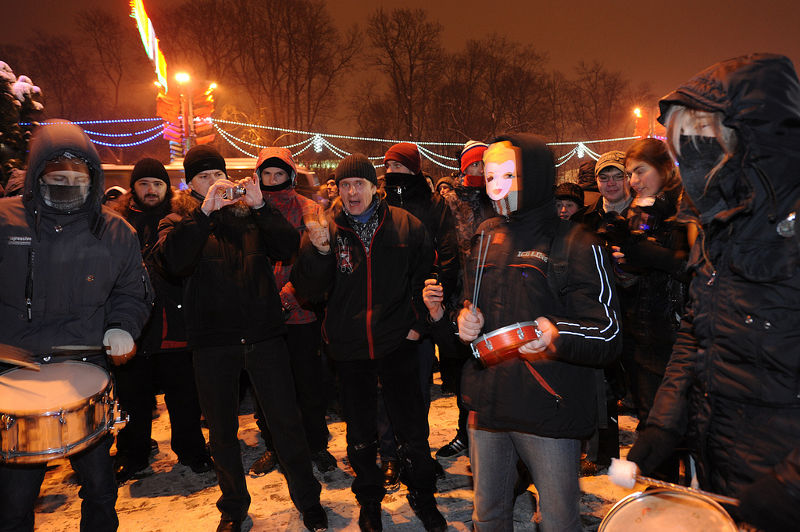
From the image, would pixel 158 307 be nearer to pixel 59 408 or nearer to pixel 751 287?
pixel 59 408

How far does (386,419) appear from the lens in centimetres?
408

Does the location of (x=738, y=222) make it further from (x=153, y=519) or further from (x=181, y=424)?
(x=181, y=424)

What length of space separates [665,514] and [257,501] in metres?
3.24

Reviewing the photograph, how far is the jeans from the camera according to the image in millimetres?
2223

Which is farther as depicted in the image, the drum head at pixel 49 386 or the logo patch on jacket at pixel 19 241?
the logo patch on jacket at pixel 19 241

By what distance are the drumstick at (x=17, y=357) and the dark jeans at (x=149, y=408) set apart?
1997 millimetres

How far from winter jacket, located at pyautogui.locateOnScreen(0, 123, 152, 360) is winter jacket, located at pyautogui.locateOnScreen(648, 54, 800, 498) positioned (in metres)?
2.89

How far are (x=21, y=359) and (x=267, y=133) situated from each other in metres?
24.7

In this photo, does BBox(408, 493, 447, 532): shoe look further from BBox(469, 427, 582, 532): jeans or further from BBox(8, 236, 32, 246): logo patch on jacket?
BBox(8, 236, 32, 246): logo patch on jacket

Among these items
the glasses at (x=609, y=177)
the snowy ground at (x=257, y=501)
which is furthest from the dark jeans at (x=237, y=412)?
the glasses at (x=609, y=177)

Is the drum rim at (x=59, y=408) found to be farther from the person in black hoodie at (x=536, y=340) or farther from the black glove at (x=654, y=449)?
the black glove at (x=654, y=449)

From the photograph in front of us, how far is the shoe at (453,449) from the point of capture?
14.9 feet

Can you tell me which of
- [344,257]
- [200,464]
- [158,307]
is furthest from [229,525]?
[158,307]


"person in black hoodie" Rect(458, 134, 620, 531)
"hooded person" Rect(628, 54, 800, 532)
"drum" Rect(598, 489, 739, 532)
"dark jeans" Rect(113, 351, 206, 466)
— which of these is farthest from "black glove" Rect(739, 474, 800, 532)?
"dark jeans" Rect(113, 351, 206, 466)
